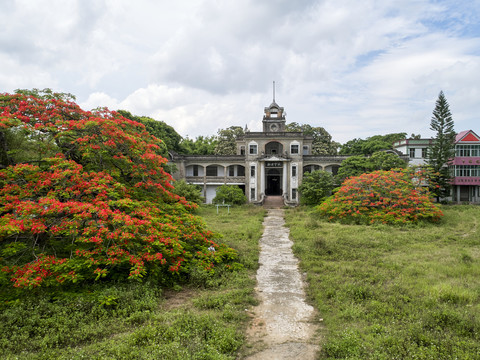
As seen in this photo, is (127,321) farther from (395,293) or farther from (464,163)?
(464,163)

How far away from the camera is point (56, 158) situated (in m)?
7.66

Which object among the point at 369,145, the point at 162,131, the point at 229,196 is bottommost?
the point at 229,196

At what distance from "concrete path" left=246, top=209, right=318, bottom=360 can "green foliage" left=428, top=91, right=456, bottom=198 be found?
869 inches

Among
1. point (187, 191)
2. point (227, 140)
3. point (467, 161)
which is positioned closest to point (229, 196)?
point (187, 191)

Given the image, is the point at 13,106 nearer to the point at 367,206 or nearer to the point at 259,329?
the point at 259,329

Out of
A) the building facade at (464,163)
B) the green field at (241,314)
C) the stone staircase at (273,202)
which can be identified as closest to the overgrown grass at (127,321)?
the green field at (241,314)

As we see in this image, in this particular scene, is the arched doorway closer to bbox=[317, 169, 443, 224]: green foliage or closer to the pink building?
bbox=[317, 169, 443, 224]: green foliage

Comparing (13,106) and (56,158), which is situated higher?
(13,106)

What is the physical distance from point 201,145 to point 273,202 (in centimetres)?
1778

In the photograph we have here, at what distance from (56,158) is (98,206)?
1.93 metres

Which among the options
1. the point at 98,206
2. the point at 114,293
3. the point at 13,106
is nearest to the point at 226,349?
the point at 114,293

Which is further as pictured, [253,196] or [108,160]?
[253,196]

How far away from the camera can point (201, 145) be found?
1657 inches

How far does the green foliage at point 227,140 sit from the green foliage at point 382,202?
835 inches
